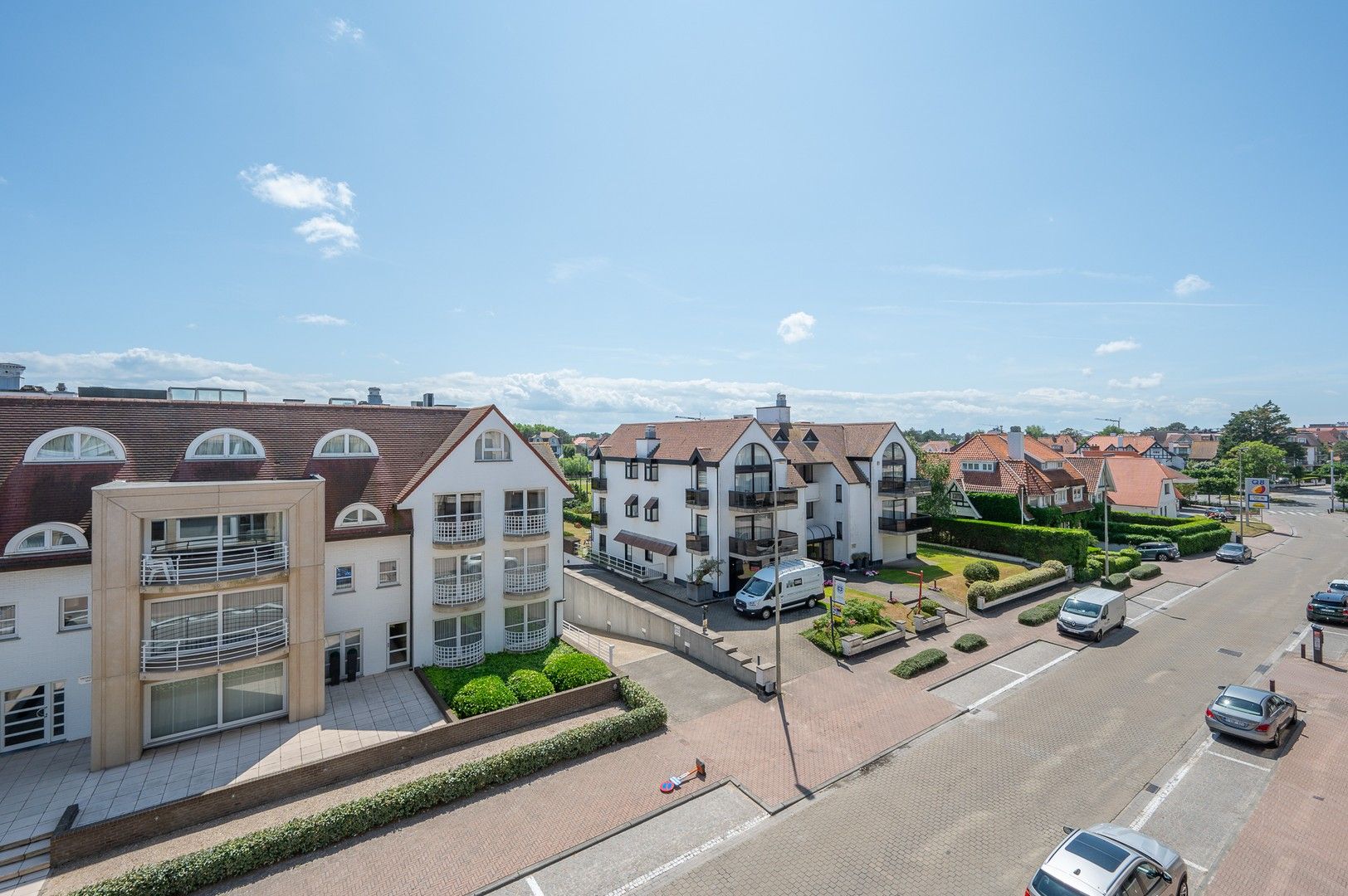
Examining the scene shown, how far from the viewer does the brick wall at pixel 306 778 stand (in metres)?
13.2

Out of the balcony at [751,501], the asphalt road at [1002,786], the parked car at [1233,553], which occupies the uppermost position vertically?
the balcony at [751,501]

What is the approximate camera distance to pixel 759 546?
105 feet

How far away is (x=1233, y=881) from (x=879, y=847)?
7.14 meters

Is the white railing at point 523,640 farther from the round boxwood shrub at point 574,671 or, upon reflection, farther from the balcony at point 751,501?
the balcony at point 751,501

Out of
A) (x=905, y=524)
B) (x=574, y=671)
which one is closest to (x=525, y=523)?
(x=574, y=671)

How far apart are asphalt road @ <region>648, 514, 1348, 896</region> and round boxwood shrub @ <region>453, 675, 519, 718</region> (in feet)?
26.7

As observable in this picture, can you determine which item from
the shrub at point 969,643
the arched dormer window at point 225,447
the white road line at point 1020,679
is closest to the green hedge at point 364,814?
the white road line at point 1020,679

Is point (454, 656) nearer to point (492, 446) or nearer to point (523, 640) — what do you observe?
point (523, 640)


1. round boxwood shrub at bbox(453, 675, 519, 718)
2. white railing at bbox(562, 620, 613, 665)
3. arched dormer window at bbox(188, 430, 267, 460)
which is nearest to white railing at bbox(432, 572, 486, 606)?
round boxwood shrub at bbox(453, 675, 519, 718)

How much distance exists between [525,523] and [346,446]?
7764 mm

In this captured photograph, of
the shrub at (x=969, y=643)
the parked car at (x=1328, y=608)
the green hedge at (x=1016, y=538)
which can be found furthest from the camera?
the green hedge at (x=1016, y=538)

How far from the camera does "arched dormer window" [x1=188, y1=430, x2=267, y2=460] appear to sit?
67.5 ft

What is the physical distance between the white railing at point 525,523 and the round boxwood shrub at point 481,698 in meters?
6.27

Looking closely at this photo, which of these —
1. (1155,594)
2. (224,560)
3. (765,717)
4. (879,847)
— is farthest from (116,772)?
(1155,594)
